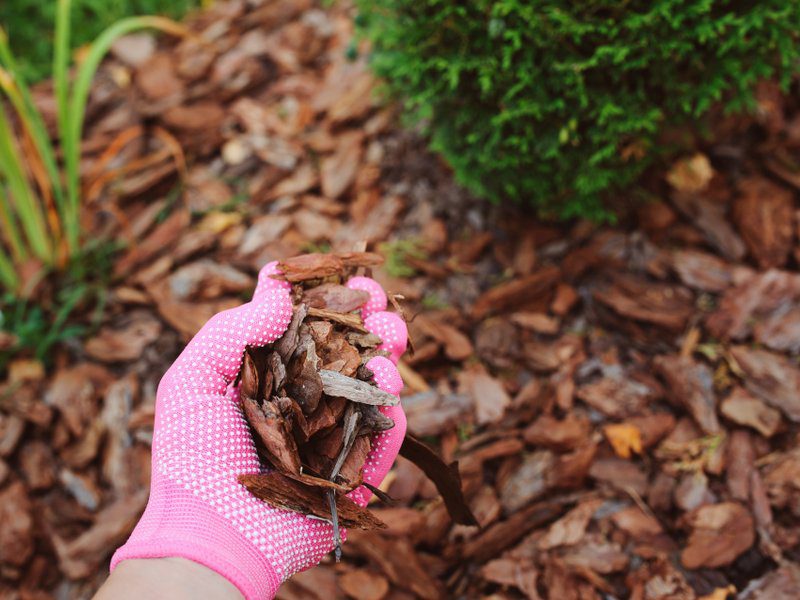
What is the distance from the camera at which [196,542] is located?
124 centimetres

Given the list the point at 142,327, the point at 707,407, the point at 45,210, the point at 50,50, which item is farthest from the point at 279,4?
the point at 707,407

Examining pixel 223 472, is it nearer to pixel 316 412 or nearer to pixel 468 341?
pixel 316 412

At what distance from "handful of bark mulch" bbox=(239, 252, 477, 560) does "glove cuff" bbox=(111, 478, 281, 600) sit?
0.11 meters

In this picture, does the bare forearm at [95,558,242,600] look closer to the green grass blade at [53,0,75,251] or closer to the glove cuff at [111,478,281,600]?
the glove cuff at [111,478,281,600]

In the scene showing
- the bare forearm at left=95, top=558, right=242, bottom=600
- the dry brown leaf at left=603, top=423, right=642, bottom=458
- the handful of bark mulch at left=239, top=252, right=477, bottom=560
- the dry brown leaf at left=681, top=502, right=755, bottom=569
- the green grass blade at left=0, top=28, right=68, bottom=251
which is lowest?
the dry brown leaf at left=681, top=502, right=755, bottom=569

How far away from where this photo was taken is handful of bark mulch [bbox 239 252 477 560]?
1.38m

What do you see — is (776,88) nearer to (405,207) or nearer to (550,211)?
(550,211)

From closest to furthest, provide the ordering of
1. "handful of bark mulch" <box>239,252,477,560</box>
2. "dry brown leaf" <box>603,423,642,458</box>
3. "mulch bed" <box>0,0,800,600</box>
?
"handful of bark mulch" <box>239,252,477,560</box>, "mulch bed" <box>0,0,800,600</box>, "dry brown leaf" <box>603,423,642,458</box>

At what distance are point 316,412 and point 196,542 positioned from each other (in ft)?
1.20

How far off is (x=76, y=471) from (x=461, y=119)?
1936 millimetres

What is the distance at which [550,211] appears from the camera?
2.44 m

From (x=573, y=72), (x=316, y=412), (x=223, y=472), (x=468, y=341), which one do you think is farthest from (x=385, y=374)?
(x=573, y=72)

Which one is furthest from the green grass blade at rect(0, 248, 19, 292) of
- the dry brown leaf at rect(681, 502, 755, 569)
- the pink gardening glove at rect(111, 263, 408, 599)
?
the dry brown leaf at rect(681, 502, 755, 569)

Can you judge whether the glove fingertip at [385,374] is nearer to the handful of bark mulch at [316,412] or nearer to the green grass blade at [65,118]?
the handful of bark mulch at [316,412]
